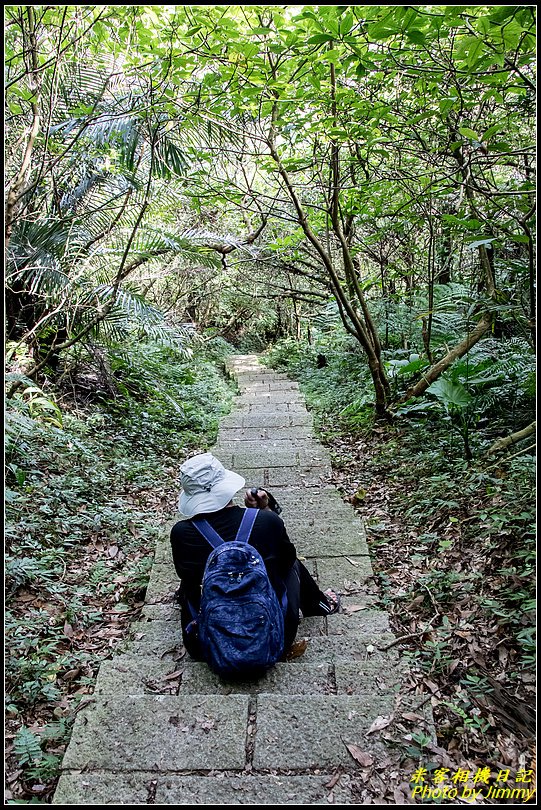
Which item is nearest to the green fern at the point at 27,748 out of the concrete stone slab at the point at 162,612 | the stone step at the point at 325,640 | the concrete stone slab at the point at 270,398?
the stone step at the point at 325,640

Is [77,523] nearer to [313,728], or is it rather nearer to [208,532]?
[208,532]

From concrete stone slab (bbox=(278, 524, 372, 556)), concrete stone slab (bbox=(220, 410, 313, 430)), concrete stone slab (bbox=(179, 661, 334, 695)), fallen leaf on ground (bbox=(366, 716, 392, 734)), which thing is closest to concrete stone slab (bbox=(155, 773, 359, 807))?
fallen leaf on ground (bbox=(366, 716, 392, 734))

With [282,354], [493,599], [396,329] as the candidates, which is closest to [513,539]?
[493,599]

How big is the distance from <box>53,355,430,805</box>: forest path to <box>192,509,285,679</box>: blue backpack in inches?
5.7

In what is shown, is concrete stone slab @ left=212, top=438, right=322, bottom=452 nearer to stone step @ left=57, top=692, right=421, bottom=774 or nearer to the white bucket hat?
the white bucket hat

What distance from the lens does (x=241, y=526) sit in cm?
307

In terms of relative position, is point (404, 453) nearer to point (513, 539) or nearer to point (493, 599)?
point (513, 539)

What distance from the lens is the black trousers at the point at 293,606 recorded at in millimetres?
3078

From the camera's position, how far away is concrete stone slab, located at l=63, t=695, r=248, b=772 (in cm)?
234

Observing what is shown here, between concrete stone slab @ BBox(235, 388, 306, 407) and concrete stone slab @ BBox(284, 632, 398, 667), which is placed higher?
concrete stone slab @ BBox(284, 632, 398, 667)

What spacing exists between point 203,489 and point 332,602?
48.0 inches

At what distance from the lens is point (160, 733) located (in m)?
2.47

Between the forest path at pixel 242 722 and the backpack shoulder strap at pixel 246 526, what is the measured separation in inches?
27.3

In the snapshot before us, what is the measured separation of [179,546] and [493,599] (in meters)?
1.73
